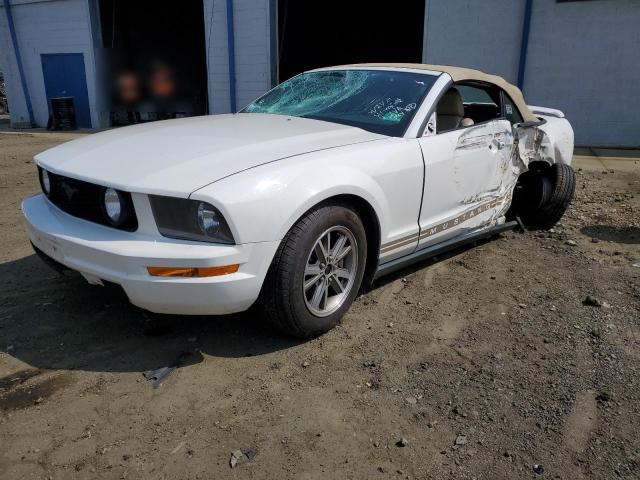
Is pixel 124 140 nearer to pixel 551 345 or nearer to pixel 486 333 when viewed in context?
pixel 486 333

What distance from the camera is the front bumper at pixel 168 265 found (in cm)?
259

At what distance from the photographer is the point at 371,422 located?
98.6 inches

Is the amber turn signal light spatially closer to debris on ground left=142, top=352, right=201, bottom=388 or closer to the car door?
debris on ground left=142, top=352, right=201, bottom=388

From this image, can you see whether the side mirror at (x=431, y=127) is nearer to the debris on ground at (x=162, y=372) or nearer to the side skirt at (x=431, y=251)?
the side skirt at (x=431, y=251)

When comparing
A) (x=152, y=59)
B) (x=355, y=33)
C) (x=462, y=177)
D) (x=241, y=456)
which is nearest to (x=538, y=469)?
(x=241, y=456)

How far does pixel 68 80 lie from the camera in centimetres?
1575

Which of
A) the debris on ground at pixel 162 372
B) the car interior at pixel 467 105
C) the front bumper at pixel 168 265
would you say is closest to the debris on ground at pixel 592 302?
the car interior at pixel 467 105

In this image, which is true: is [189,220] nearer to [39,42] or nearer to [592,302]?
[592,302]

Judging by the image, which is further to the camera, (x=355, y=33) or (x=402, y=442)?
Result: (x=355, y=33)

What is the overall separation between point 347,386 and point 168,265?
3.47ft

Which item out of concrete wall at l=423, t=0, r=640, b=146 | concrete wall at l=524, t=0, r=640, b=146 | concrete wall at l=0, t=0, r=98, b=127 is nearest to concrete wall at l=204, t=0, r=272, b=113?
concrete wall at l=423, t=0, r=640, b=146

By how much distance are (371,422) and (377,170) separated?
1438mm

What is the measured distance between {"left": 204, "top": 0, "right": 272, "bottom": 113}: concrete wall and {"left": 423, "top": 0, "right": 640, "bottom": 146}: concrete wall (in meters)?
3.85

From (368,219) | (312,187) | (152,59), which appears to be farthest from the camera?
(152,59)
